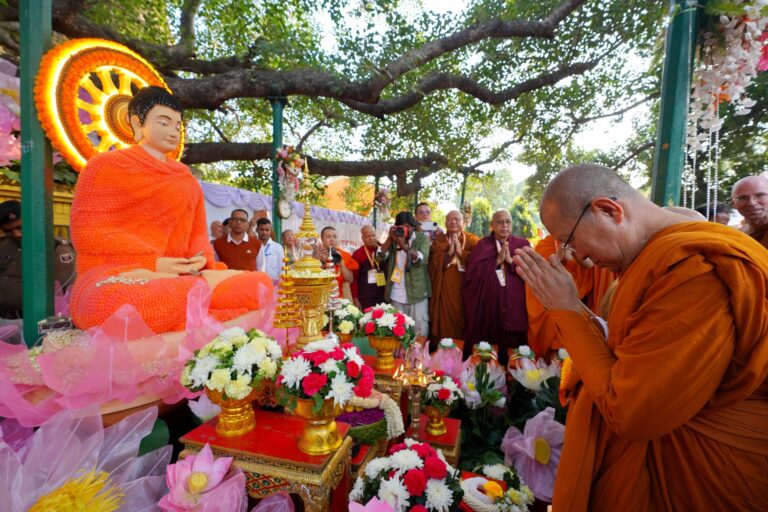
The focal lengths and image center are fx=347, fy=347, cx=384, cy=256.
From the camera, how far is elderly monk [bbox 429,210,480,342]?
5.10 m

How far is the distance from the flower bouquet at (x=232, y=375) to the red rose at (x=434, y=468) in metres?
0.85

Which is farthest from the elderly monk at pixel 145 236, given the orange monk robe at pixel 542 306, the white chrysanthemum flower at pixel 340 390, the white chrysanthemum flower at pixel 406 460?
the orange monk robe at pixel 542 306

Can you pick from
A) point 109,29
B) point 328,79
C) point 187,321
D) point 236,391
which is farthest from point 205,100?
point 236,391

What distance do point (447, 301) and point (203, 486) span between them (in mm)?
4072

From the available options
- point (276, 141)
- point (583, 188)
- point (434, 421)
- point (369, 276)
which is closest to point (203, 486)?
point (434, 421)

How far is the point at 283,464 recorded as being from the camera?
1504mm

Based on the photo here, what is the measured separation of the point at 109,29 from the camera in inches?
160

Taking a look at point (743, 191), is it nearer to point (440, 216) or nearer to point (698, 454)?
point (698, 454)

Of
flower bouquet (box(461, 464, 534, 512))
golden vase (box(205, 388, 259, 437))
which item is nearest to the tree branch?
flower bouquet (box(461, 464, 534, 512))

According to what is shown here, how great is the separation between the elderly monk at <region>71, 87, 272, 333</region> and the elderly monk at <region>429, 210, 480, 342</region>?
3044 mm

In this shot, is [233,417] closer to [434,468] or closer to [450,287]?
[434,468]

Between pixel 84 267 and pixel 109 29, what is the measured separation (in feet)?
11.6

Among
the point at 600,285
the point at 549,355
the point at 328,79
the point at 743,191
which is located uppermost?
the point at 328,79

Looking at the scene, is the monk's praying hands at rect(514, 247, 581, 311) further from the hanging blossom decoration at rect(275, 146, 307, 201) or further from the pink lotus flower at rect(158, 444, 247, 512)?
the hanging blossom decoration at rect(275, 146, 307, 201)
